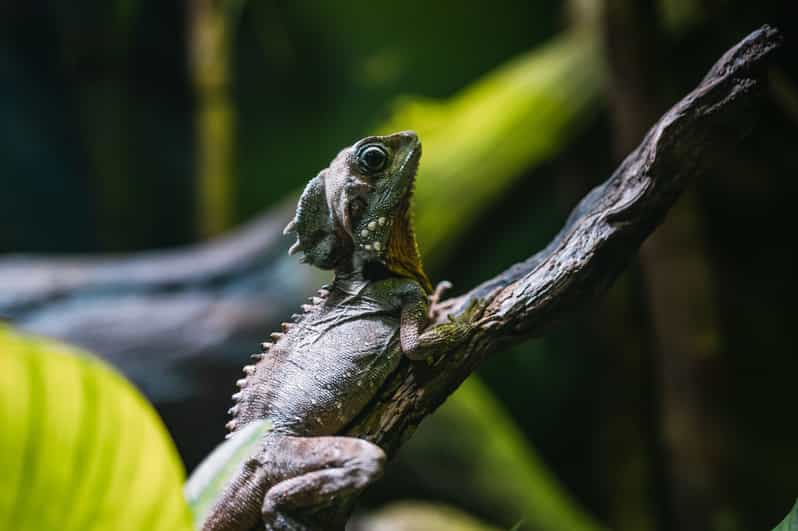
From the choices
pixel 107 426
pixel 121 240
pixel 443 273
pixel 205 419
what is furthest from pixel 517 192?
pixel 121 240

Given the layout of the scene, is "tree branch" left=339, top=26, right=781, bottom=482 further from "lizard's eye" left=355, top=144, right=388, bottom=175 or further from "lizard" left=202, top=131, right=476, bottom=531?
"lizard's eye" left=355, top=144, right=388, bottom=175

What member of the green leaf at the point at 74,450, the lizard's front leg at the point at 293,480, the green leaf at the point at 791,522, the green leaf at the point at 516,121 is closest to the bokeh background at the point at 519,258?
the green leaf at the point at 516,121

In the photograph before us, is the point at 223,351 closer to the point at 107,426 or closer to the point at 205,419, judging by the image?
the point at 205,419

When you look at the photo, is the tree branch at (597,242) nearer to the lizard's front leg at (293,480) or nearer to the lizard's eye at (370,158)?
the lizard's front leg at (293,480)

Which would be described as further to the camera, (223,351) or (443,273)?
(223,351)

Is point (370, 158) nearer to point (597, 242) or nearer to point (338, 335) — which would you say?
point (338, 335)

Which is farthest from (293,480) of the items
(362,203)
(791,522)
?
(791,522)

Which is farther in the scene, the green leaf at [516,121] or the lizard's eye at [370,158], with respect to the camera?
the green leaf at [516,121]
